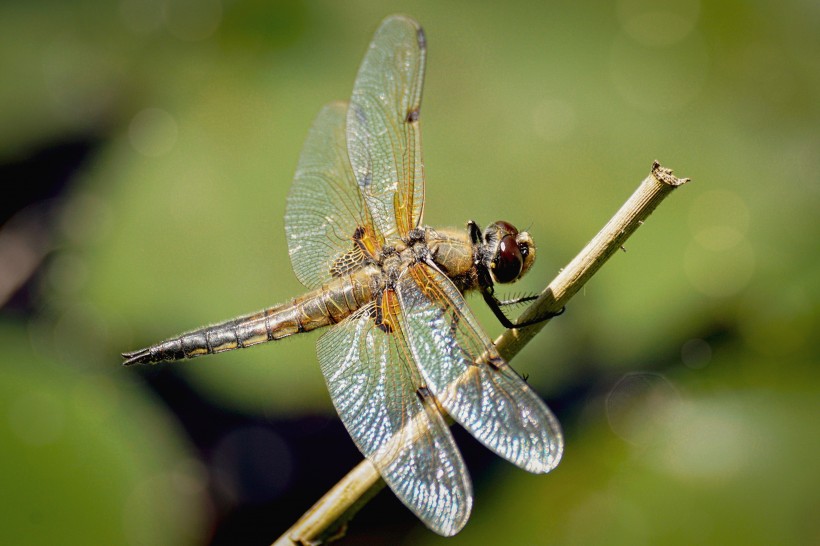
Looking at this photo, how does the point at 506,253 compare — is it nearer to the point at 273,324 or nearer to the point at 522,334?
the point at 522,334

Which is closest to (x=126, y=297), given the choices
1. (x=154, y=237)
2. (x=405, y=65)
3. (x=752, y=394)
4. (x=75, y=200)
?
(x=154, y=237)

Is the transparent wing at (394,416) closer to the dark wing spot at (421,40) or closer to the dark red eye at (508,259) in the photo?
the dark red eye at (508,259)

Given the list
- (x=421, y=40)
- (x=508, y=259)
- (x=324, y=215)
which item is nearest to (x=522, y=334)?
(x=508, y=259)

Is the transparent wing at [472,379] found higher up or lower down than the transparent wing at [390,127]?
lower down

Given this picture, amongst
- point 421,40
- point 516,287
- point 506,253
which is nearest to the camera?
point 506,253

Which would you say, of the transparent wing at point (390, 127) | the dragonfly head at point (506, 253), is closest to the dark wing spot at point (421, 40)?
the transparent wing at point (390, 127)

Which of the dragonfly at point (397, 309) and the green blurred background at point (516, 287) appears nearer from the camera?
the dragonfly at point (397, 309)
